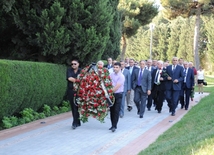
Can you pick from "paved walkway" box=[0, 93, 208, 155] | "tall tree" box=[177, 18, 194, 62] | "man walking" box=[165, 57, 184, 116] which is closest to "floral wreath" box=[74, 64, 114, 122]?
A: "paved walkway" box=[0, 93, 208, 155]

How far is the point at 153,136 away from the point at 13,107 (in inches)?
175

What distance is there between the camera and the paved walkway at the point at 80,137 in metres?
8.36

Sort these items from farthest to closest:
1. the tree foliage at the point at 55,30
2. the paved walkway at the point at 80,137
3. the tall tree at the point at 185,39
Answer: the tall tree at the point at 185,39, the tree foliage at the point at 55,30, the paved walkway at the point at 80,137

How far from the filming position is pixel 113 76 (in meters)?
11.2

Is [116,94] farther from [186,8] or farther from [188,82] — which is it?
[186,8]

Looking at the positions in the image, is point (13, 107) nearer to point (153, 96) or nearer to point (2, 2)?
point (2, 2)

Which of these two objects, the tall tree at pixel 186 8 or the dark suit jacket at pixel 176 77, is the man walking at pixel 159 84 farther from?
the tall tree at pixel 186 8

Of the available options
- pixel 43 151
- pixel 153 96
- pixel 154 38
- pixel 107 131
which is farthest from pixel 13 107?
pixel 154 38

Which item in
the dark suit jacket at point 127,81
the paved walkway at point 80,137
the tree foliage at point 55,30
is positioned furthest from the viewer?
the tree foliage at point 55,30

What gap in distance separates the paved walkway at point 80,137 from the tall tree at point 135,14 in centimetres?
2581

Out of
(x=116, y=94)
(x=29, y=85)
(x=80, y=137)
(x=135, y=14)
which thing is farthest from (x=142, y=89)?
(x=135, y=14)

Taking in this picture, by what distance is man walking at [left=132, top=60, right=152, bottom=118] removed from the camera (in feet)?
44.9

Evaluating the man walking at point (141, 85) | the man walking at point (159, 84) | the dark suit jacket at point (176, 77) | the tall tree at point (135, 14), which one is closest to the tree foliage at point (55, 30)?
the man walking at point (159, 84)

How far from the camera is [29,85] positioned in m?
12.5
